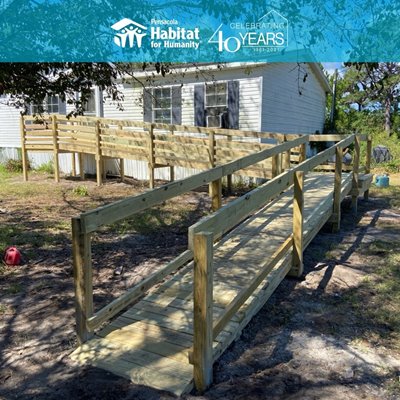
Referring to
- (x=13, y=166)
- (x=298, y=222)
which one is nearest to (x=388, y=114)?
(x=13, y=166)

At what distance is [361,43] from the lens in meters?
4.35

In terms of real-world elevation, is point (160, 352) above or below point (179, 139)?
below

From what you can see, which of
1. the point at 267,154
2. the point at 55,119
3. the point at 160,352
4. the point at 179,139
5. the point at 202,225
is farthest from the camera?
the point at 55,119

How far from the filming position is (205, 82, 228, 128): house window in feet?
39.0

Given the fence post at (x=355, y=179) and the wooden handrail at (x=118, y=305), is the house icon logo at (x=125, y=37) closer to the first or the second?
the wooden handrail at (x=118, y=305)

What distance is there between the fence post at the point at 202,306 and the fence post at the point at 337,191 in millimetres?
4546

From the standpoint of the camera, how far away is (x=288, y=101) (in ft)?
45.0

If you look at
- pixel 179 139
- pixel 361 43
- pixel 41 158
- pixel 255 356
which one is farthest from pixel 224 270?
pixel 41 158

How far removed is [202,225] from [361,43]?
2.95 metres

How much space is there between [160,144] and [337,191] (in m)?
5.55

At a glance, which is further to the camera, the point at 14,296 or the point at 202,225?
the point at 14,296

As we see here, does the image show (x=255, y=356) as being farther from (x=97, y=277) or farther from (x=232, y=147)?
(x=232, y=147)

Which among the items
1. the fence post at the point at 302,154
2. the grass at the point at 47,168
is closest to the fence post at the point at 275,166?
the fence post at the point at 302,154

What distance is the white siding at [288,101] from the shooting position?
11.9m
